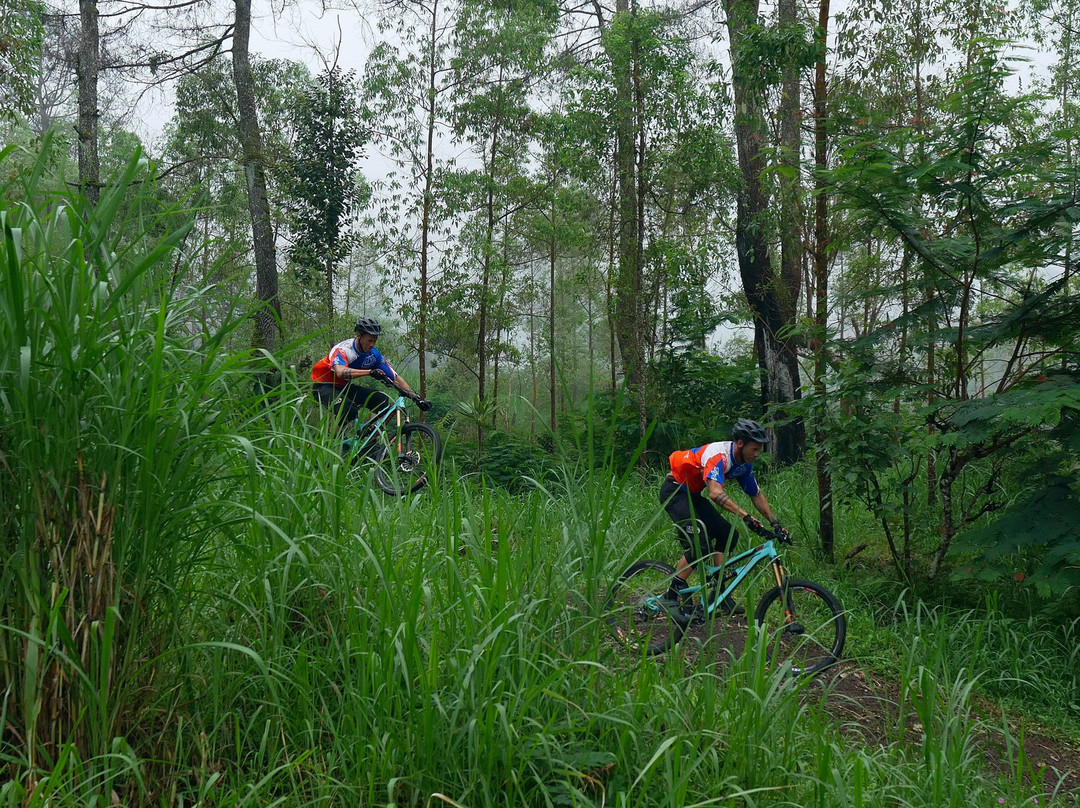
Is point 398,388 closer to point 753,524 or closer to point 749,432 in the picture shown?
point 749,432

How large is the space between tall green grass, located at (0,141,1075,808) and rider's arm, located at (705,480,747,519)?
6.15ft

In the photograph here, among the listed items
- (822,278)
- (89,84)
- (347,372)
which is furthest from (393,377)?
(89,84)

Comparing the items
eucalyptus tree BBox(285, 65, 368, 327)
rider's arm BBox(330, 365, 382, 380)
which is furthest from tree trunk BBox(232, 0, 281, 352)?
rider's arm BBox(330, 365, 382, 380)

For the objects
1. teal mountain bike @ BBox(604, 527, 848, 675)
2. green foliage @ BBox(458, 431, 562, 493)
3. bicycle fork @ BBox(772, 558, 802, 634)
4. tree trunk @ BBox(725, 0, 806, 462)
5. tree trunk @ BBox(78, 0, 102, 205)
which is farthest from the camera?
tree trunk @ BBox(78, 0, 102, 205)

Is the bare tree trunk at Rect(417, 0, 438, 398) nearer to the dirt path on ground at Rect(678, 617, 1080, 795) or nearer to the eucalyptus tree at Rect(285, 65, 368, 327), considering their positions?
the eucalyptus tree at Rect(285, 65, 368, 327)

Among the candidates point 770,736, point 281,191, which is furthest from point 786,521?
point 281,191

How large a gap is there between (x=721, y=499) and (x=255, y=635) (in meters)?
2.88

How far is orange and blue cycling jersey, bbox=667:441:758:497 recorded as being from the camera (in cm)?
521

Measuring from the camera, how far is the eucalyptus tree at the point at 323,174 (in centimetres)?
1681

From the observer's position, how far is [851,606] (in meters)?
6.27

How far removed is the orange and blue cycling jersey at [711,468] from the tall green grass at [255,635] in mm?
2216

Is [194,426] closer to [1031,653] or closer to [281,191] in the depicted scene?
[1031,653]

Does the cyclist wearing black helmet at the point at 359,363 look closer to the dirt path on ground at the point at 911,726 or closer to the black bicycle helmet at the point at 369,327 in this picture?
the black bicycle helmet at the point at 369,327

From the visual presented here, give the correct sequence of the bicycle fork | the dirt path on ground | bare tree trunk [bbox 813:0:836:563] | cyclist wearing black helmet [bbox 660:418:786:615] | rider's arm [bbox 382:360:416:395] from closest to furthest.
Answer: the dirt path on ground → the bicycle fork → cyclist wearing black helmet [bbox 660:418:786:615] → bare tree trunk [bbox 813:0:836:563] → rider's arm [bbox 382:360:416:395]
